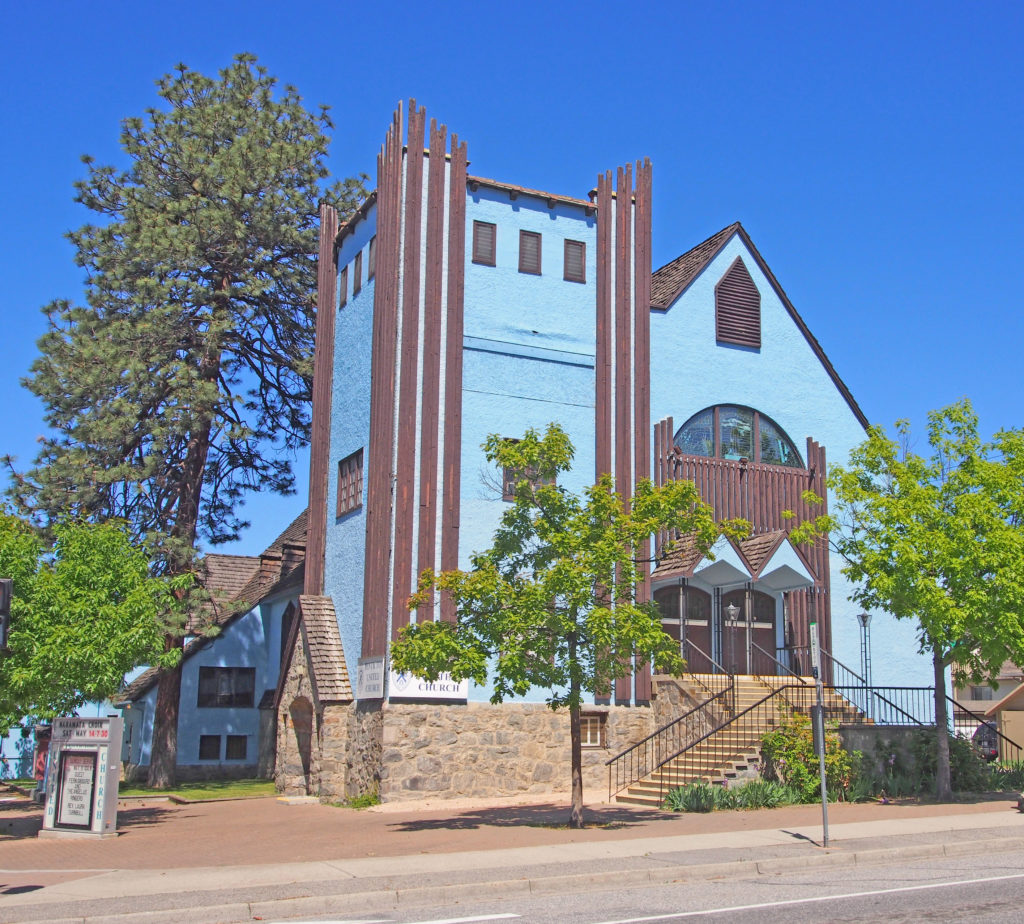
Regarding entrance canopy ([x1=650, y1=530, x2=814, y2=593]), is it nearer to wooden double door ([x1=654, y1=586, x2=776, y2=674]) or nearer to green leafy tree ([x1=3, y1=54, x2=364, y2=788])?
wooden double door ([x1=654, y1=586, x2=776, y2=674])

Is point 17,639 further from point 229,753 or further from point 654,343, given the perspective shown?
point 229,753

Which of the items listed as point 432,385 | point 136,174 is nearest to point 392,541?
point 432,385

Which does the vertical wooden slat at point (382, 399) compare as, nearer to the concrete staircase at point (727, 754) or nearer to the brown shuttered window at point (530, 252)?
the brown shuttered window at point (530, 252)

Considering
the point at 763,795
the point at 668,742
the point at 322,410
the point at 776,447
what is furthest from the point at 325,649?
the point at 776,447

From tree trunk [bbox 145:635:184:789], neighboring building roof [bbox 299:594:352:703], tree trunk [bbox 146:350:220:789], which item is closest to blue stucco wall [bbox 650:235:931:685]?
neighboring building roof [bbox 299:594:352:703]

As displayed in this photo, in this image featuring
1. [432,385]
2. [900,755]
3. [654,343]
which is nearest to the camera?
[900,755]

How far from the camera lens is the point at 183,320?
29453 mm

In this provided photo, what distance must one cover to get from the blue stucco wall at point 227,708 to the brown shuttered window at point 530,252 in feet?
44.3

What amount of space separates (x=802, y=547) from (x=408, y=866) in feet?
53.3

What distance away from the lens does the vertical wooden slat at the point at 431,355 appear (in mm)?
22062

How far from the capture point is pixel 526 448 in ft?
55.9

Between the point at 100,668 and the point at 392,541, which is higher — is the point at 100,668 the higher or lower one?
the lower one

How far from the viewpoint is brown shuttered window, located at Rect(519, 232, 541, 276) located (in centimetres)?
2464

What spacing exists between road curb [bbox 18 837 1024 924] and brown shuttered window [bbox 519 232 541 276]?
Answer: 575 inches
